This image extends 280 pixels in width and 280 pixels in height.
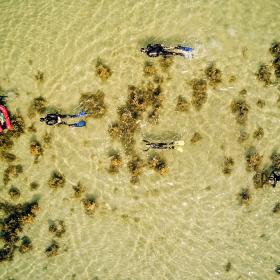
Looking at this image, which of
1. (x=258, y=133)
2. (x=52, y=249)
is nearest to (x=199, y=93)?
(x=258, y=133)

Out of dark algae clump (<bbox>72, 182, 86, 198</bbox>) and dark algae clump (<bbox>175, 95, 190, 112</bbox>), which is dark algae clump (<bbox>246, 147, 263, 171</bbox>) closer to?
dark algae clump (<bbox>175, 95, 190, 112</bbox>)

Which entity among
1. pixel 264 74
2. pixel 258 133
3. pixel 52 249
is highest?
pixel 264 74

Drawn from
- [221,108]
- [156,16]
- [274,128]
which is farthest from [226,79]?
[156,16]

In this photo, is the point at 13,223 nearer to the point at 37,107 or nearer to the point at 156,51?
the point at 37,107

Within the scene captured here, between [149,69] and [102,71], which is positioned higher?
[149,69]

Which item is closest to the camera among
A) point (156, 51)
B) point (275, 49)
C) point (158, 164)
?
point (156, 51)

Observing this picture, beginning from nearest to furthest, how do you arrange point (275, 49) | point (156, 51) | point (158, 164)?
point (156, 51) < point (275, 49) < point (158, 164)

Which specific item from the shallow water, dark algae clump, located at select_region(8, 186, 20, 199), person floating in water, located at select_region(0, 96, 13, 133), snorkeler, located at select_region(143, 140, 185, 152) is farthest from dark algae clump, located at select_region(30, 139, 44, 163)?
snorkeler, located at select_region(143, 140, 185, 152)

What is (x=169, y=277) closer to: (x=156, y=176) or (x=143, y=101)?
(x=156, y=176)
